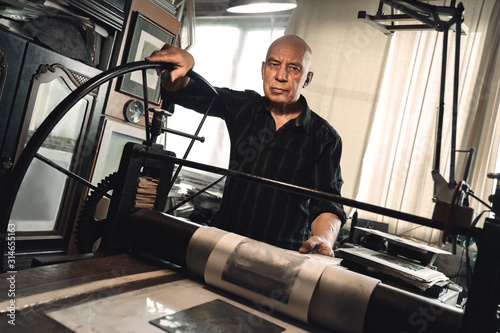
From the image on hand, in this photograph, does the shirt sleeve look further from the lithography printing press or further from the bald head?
the lithography printing press

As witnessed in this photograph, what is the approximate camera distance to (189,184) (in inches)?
165

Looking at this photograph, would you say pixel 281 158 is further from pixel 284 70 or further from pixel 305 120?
pixel 284 70

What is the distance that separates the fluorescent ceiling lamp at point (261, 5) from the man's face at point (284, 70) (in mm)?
359

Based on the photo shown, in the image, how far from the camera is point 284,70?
1.49 m

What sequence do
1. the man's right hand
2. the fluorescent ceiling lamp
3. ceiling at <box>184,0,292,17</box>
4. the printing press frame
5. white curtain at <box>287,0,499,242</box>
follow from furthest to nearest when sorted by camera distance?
ceiling at <box>184,0,292,17</box>
white curtain at <box>287,0,499,242</box>
the fluorescent ceiling lamp
the man's right hand
the printing press frame

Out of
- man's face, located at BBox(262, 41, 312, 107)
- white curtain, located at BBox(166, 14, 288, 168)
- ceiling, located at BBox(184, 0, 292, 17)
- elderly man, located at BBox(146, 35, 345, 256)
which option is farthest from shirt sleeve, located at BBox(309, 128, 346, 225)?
ceiling, located at BBox(184, 0, 292, 17)

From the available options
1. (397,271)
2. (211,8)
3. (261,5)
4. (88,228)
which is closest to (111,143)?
(261,5)

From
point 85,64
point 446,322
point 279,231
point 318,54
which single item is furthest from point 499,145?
point 85,64

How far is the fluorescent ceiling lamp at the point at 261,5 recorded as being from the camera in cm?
178

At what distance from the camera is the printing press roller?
2.19 feet

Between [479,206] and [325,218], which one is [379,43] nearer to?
[479,206]

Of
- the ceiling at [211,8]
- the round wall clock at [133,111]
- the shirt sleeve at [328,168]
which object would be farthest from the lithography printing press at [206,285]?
the ceiling at [211,8]

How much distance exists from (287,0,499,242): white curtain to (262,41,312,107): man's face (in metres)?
1.78

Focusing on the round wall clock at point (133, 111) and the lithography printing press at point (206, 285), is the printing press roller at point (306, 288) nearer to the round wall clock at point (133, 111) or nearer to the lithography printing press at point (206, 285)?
the lithography printing press at point (206, 285)
